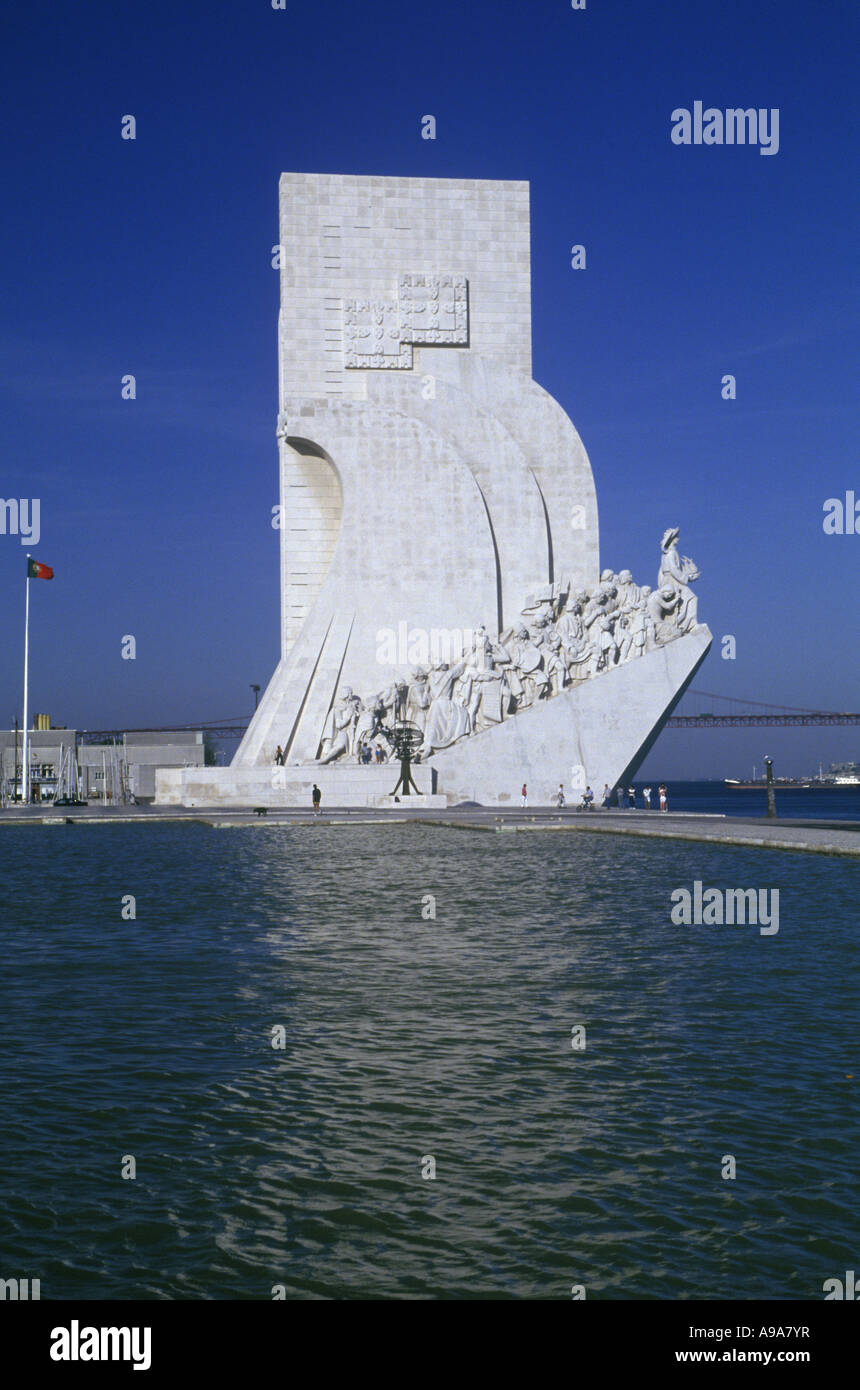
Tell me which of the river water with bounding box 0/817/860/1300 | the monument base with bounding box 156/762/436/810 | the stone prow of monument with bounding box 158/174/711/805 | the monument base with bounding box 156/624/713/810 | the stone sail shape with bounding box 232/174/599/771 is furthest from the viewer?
the stone sail shape with bounding box 232/174/599/771

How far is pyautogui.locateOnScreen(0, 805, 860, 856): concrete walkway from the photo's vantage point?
14289mm

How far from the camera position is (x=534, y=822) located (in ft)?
60.7

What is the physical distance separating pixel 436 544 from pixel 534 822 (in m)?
9.61

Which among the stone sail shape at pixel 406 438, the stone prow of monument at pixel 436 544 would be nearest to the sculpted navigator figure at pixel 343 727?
the stone prow of monument at pixel 436 544

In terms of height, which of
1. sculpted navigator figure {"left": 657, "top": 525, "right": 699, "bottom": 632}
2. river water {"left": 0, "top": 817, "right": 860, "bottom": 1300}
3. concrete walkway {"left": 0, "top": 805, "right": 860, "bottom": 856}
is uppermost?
sculpted navigator figure {"left": 657, "top": 525, "right": 699, "bottom": 632}

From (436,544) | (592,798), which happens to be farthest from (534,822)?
(436,544)

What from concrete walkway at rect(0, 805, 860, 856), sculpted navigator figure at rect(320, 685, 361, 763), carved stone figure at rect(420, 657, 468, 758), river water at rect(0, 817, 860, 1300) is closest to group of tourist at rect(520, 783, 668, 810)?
concrete walkway at rect(0, 805, 860, 856)

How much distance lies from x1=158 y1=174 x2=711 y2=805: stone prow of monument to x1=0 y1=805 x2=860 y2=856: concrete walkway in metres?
1.65

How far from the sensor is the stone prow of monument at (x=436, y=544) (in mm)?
24094

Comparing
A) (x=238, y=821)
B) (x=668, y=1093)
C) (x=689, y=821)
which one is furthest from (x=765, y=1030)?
(x=238, y=821)

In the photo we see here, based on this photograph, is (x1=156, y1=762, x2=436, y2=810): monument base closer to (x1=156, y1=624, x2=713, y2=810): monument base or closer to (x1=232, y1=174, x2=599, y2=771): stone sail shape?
(x1=156, y1=624, x2=713, y2=810): monument base

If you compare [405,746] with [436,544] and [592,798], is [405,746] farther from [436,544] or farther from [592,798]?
[436,544]

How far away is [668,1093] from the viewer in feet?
16.1

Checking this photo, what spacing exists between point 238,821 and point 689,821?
626 cm
